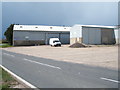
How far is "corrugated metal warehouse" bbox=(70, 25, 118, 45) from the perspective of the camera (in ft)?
179

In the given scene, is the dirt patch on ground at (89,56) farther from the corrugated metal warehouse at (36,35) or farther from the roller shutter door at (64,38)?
the roller shutter door at (64,38)

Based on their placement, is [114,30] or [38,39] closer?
[114,30]

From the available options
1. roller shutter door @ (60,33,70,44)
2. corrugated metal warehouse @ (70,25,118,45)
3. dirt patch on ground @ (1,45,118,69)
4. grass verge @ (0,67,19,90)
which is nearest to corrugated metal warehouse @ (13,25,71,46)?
roller shutter door @ (60,33,70,44)

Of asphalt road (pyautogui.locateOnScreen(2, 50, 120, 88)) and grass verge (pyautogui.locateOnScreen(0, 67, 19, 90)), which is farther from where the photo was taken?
asphalt road (pyautogui.locateOnScreen(2, 50, 120, 88))

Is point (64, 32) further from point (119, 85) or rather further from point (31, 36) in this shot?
point (119, 85)

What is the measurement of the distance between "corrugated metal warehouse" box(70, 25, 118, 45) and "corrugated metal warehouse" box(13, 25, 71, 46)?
15.3 metres

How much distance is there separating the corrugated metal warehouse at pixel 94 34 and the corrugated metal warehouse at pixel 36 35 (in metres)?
15.3

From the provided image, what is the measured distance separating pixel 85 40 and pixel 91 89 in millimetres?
48199

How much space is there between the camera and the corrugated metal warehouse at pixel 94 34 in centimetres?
5447

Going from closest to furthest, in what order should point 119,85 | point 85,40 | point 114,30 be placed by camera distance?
1. point 119,85
2. point 85,40
3. point 114,30

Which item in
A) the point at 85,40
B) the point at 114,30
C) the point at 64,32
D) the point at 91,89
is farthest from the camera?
the point at 64,32

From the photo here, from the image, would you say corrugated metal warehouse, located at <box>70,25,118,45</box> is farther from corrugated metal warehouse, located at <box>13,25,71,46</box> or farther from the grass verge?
the grass verge

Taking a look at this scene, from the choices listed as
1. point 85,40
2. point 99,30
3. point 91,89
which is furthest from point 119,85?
point 99,30

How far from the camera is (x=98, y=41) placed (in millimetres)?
57031
